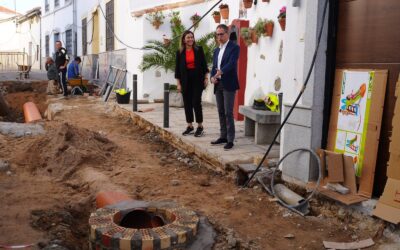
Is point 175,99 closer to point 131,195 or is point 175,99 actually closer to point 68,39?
point 131,195

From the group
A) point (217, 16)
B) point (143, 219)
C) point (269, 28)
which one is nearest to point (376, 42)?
point (143, 219)

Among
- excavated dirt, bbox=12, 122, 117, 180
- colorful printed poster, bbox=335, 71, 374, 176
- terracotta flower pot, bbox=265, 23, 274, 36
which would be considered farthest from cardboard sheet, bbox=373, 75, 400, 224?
terracotta flower pot, bbox=265, 23, 274, 36

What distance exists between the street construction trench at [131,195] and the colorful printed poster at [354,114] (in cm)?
62

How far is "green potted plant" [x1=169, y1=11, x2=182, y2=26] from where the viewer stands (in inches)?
495

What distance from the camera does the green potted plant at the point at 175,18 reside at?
1256cm

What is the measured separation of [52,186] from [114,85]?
9607mm

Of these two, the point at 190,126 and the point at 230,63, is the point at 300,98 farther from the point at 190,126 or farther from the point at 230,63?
the point at 190,126

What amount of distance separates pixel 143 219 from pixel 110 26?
1400 centimetres

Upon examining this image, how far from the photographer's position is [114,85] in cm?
1524

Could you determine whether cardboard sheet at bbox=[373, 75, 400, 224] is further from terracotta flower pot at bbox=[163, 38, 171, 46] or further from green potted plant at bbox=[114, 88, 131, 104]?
green potted plant at bbox=[114, 88, 131, 104]

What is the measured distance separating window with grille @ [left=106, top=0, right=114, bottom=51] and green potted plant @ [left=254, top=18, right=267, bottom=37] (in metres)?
9.69

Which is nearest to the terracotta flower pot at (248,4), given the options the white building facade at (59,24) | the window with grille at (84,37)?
the window with grille at (84,37)

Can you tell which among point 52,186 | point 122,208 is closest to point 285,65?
point 122,208

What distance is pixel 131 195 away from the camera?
17.7ft
